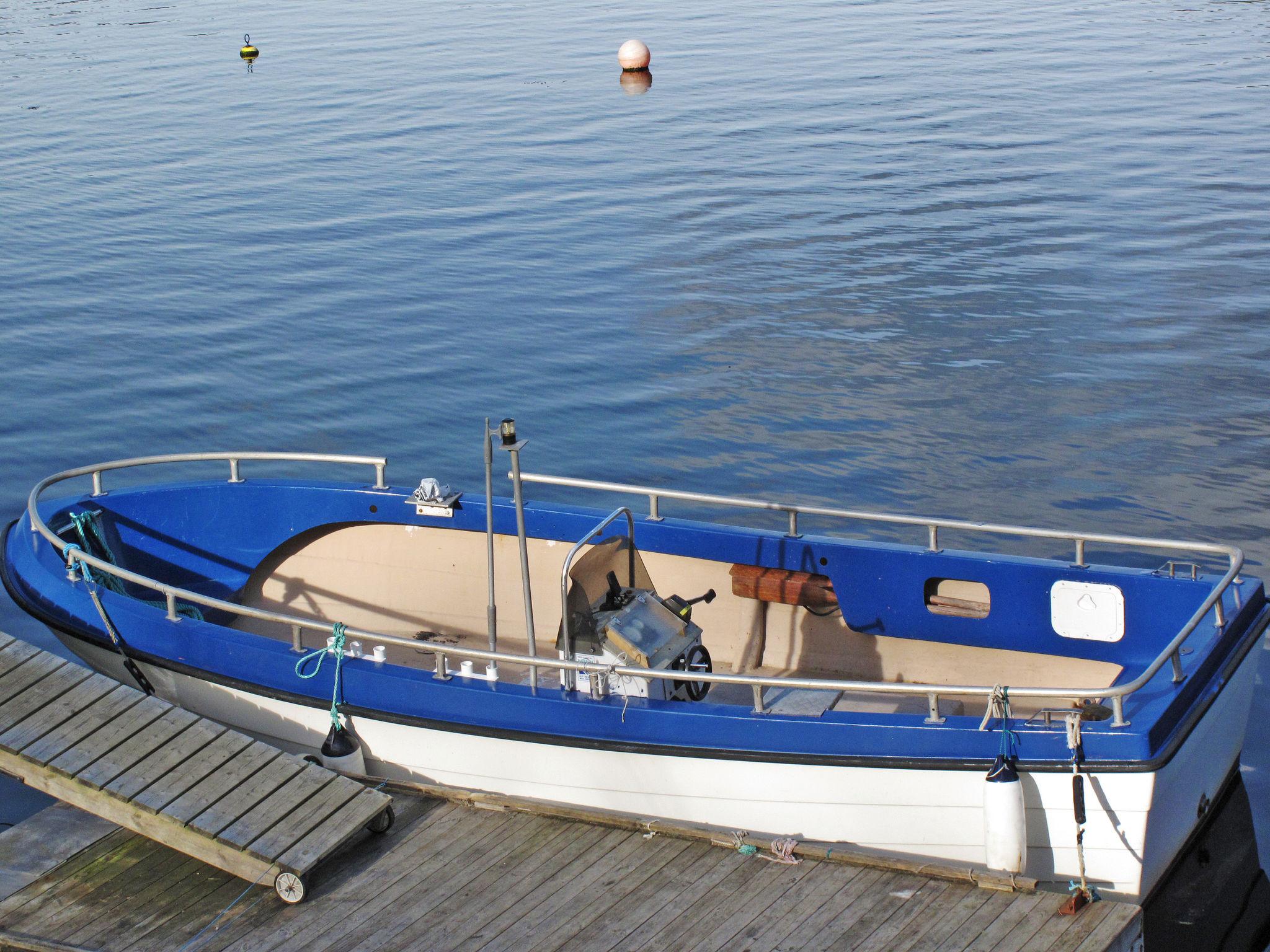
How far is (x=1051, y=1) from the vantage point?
33.1m

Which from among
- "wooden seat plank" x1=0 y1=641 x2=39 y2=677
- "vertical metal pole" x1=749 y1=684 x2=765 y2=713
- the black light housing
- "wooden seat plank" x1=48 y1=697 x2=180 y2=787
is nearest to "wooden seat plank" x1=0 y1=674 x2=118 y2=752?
"wooden seat plank" x1=48 y1=697 x2=180 y2=787

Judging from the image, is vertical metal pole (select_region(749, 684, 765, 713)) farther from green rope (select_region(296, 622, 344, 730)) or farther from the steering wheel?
green rope (select_region(296, 622, 344, 730))

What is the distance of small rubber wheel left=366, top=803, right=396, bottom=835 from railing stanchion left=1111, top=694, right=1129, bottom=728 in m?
3.27

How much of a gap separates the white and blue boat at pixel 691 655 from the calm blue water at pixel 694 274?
71.0 inches

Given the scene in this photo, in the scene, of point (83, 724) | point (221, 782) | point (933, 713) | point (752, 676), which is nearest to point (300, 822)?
point (221, 782)

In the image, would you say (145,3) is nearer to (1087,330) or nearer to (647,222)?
(647,222)

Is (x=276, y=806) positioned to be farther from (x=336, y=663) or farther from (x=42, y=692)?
(x=42, y=692)

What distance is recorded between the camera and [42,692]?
23.0 feet

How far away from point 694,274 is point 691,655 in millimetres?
9261

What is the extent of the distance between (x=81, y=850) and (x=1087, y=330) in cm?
1057


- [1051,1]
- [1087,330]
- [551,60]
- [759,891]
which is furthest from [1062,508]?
[1051,1]

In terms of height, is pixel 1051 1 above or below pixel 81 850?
above

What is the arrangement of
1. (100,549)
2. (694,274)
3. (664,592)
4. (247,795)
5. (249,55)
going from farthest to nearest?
1. (249,55)
2. (694,274)
3. (100,549)
4. (664,592)
5. (247,795)

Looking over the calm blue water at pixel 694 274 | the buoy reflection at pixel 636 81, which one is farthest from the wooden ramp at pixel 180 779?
the buoy reflection at pixel 636 81
